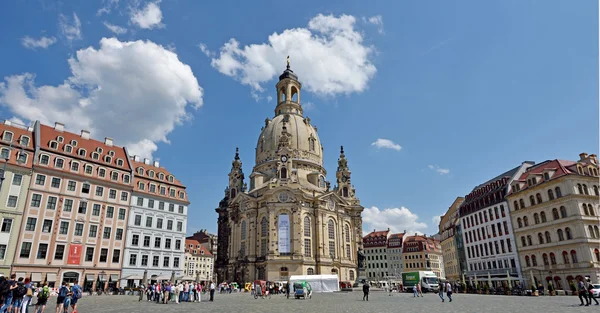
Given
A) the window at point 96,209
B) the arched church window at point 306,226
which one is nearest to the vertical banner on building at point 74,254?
the window at point 96,209

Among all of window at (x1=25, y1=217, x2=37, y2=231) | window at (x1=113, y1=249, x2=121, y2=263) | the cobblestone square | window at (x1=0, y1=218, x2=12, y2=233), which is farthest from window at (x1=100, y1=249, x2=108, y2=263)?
the cobblestone square

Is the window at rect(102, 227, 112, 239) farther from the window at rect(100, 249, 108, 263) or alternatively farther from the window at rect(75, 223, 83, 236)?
the window at rect(75, 223, 83, 236)

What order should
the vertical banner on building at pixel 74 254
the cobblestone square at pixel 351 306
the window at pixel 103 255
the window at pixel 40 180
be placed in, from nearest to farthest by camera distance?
the cobblestone square at pixel 351 306 < the window at pixel 40 180 < the vertical banner on building at pixel 74 254 < the window at pixel 103 255

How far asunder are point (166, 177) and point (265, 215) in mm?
19989

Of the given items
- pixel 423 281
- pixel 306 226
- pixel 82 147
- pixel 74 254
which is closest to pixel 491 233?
pixel 423 281

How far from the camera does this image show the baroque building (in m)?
66.2

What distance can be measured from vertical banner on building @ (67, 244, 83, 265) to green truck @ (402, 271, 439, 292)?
4459 cm

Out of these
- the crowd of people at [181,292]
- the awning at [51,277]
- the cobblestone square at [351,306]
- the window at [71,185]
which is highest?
the window at [71,185]

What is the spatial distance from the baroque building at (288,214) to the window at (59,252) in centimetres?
3087

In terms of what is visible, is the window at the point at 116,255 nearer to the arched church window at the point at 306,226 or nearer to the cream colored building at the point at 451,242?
the arched church window at the point at 306,226

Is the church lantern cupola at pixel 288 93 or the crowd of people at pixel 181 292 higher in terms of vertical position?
the church lantern cupola at pixel 288 93

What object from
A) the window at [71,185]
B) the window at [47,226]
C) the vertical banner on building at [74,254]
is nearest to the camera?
the window at [47,226]

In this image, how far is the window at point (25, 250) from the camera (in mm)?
40562

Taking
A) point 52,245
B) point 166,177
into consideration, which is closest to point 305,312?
point 52,245
